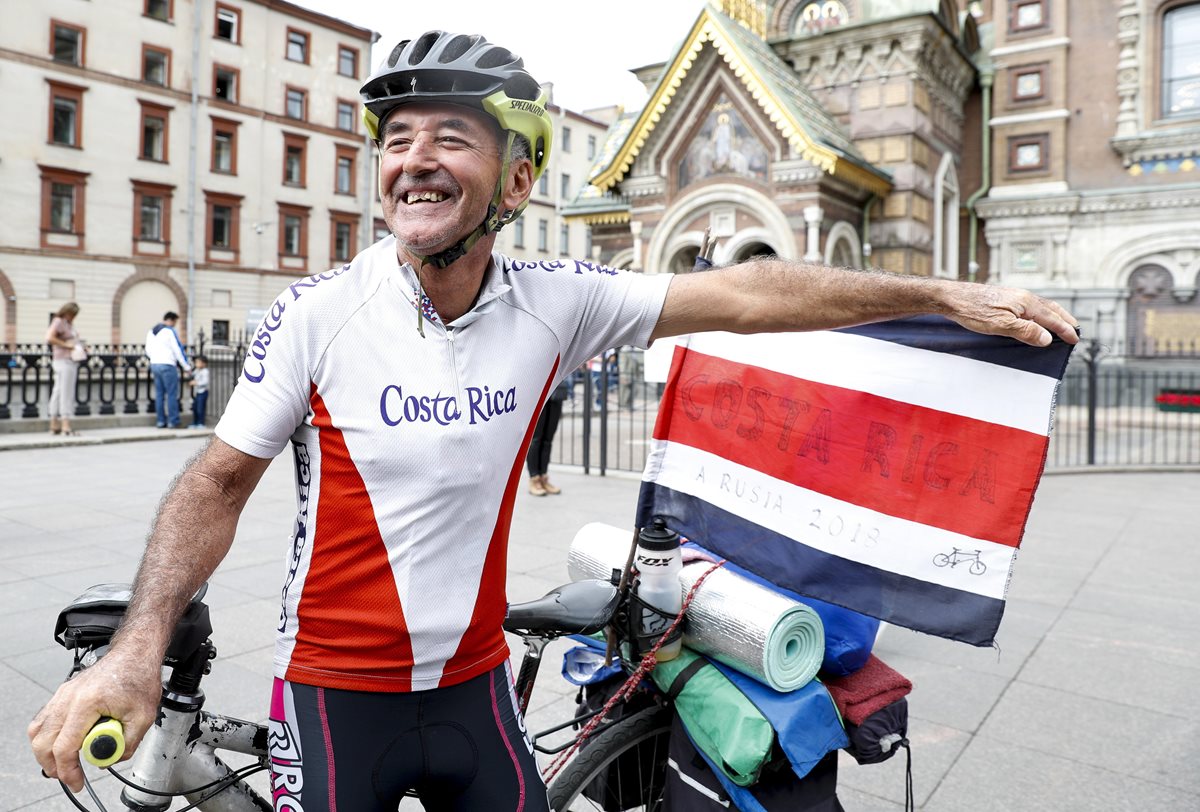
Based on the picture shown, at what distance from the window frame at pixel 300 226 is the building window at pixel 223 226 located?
213cm

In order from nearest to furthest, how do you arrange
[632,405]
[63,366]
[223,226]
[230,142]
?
1. [63,366]
2. [632,405]
3. [223,226]
4. [230,142]

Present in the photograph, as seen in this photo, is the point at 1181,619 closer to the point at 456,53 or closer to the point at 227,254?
the point at 456,53

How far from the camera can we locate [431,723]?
1782 mm

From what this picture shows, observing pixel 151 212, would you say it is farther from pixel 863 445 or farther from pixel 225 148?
pixel 863 445

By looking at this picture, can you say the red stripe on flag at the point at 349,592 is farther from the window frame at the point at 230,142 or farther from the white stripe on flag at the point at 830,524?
the window frame at the point at 230,142

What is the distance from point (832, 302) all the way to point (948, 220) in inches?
1047

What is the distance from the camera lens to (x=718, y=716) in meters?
2.27

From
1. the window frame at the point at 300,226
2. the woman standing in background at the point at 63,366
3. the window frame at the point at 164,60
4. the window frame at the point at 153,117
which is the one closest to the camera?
the woman standing in background at the point at 63,366

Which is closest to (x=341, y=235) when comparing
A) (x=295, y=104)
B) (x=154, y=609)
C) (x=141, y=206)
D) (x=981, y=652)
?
(x=295, y=104)

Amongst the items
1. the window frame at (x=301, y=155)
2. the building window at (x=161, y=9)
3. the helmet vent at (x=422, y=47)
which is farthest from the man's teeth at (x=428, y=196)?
the window frame at (x=301, y=155)

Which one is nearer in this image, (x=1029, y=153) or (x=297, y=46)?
(x=1029, y=153)

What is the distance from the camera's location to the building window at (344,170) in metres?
44.2

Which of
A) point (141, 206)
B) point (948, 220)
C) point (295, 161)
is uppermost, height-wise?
point (295, 161)

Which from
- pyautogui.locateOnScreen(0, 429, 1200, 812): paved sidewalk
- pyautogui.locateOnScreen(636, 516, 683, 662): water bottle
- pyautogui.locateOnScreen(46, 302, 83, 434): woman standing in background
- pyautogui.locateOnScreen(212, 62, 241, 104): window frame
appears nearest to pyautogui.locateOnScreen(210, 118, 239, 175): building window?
pyautogui.locateOnScreen(212, 62, 241, 104): window frame
